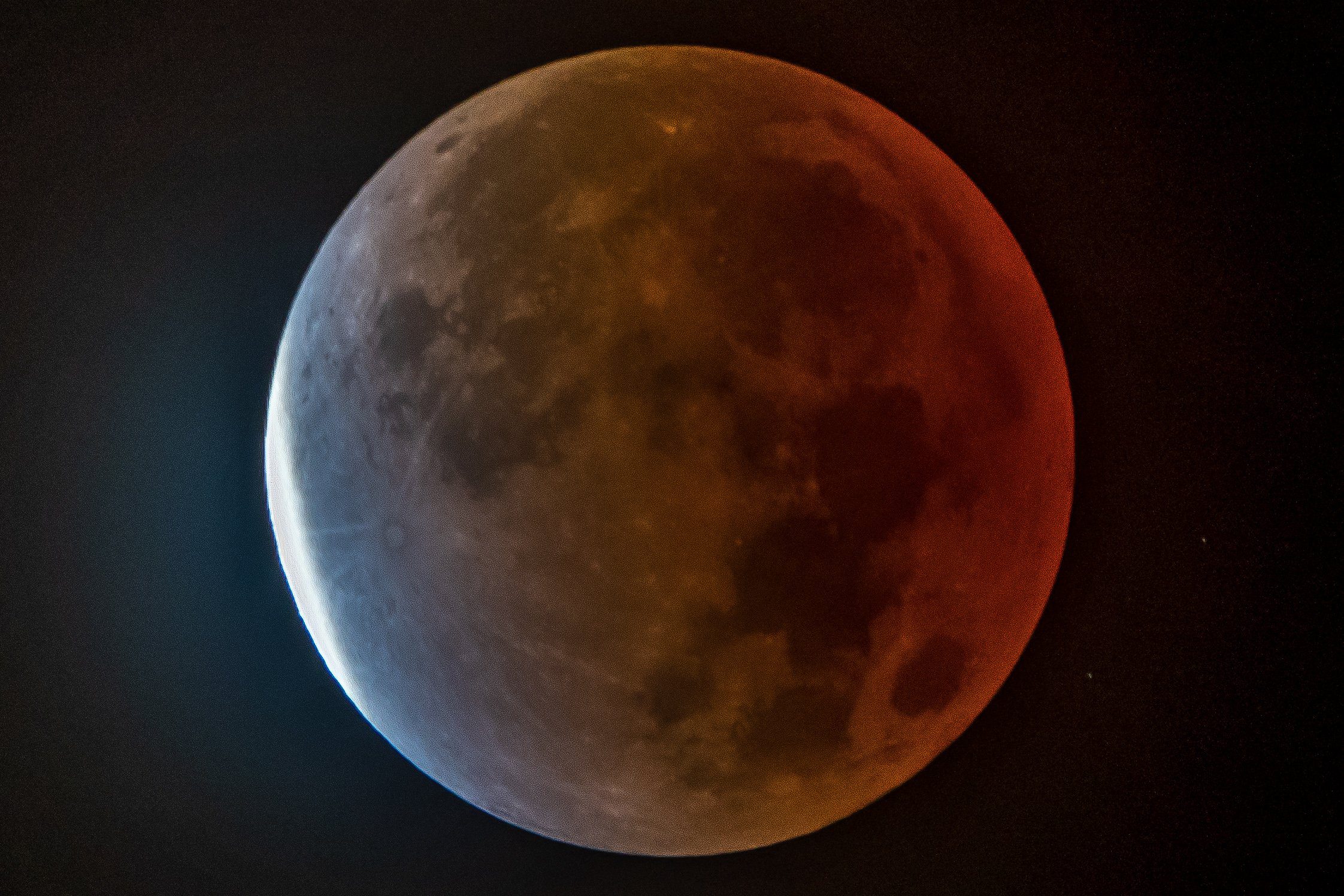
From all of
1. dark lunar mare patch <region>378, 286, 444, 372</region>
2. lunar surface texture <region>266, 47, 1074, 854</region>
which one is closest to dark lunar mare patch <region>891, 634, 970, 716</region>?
lunar surface texture <region>266, 47, 1074, 854</region>

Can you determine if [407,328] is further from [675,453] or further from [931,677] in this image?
[931,677]

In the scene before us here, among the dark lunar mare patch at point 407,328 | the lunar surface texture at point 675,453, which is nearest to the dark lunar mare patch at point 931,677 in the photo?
the lunar surface texture at point 675,453

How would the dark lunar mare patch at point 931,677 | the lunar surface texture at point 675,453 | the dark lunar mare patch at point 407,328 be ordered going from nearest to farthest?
the lunar surface texture at point 675,453 < the dark lunar mare patch at point 407,328 < the dark lunar mare patch at point 931,677

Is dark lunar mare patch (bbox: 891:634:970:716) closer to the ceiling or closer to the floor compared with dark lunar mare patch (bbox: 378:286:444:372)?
closer to the floor

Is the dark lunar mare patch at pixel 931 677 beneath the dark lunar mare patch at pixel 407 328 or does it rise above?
beneath

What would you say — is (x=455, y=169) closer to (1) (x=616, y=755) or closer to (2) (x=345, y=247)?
(2) (x=345, y=247)

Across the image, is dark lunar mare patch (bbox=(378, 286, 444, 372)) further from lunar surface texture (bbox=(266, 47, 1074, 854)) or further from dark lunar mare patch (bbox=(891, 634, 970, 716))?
dark lunar mare patch (bbox=(891, 634, 970, 716))

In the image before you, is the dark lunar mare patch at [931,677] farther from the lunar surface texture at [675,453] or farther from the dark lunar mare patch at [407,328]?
the dark lunar mare patch at [407,328]

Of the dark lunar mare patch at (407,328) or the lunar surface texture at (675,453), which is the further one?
the dark lunar mare patch at (407,328)

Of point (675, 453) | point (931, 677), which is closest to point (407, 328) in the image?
point (675, 453)
